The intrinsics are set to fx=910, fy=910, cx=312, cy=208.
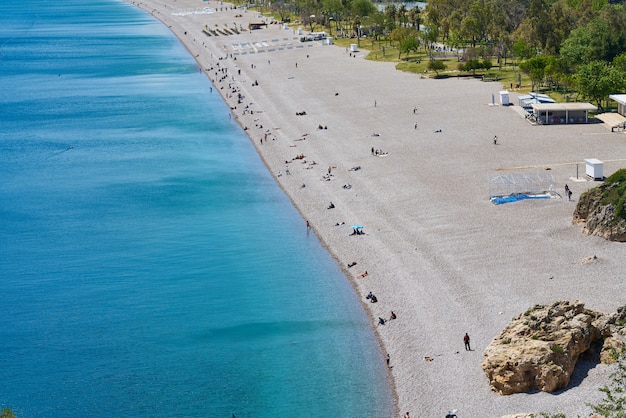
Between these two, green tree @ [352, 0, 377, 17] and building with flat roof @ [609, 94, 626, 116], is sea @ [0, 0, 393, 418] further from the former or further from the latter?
green tree @ [352, 0, 377, 17]

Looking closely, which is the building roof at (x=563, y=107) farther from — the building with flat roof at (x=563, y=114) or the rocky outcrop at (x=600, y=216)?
the rocky outcrop at (x=600, y=216)

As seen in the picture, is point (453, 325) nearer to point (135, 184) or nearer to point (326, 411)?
point (326, 411)

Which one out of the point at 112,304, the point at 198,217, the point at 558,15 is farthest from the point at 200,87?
the point at 112,304

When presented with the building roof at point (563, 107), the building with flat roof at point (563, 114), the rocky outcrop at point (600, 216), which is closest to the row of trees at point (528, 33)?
the building roof at point (563, 107)

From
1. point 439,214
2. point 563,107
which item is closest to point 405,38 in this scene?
point 563,107

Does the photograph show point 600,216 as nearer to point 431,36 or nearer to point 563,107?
point 563,107

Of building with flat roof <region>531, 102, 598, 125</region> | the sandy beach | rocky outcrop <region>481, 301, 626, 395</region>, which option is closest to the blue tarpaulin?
the sandy beach
